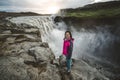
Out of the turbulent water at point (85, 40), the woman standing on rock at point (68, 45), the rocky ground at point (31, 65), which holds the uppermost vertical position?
the woman standing on rock at point (68, 45)

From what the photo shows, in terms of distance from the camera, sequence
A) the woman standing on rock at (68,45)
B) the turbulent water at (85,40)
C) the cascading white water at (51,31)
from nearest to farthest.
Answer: the woman standing on rock at (68,45)
the turbulent water at (85,40)
the cascading white water at (51,31)

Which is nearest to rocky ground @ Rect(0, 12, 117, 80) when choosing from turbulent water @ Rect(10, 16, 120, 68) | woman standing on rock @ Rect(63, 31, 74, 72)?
woman standing on rock @ Rect(63, 31, 74, 72)

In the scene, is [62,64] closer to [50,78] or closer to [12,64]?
[50,78]

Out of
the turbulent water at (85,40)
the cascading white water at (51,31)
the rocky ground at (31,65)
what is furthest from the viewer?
the cascading white water at (51,31)

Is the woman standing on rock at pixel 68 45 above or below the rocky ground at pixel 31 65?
above

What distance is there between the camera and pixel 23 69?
8789 mm

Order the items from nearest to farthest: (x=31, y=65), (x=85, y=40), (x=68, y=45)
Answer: (x=31, y=65), (x=68, y=45), (x=85, y=40)

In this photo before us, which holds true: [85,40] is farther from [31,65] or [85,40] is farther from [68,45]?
[31,65]

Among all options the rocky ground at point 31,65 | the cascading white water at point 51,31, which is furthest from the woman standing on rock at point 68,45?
the cascading white water at point 51,31

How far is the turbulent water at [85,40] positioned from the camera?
24719 mm

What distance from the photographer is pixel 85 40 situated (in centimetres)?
2902

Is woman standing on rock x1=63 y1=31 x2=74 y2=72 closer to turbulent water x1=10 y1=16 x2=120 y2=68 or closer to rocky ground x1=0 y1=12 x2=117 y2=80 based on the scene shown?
rocky ground x1=0 y1=12 x2=117 y2=80

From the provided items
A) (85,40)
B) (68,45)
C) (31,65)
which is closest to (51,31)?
(85,40)

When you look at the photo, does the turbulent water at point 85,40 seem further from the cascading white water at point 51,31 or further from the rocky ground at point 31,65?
the rocky ground at point 31,65
